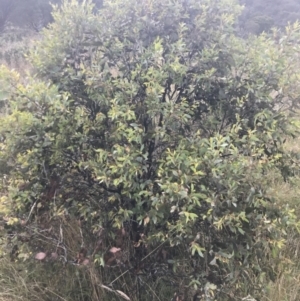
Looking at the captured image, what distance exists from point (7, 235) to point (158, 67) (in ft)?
4.52

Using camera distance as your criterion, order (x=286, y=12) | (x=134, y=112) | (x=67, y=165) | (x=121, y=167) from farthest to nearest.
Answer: (x=286, y=12) < (x=67, y=165) < (x=134, y=112) < (x=121, y=167)

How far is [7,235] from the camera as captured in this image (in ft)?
8.79

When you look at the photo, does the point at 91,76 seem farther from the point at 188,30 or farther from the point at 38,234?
the point at 38,234

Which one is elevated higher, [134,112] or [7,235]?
[134,112]

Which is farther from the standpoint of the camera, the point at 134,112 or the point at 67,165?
the point at 67,165

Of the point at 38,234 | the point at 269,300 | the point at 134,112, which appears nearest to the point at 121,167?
the point at 134,112

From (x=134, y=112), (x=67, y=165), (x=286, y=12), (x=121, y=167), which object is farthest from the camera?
(x=286, y=12)

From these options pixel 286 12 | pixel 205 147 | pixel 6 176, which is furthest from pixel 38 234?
pixel 286 12

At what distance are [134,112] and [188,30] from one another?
69 centimetres

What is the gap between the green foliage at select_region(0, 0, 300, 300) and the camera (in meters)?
2.31


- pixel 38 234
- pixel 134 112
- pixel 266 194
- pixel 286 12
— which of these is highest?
pixel 286 12

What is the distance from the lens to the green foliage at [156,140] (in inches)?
91.1

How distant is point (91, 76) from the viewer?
2.54 meters

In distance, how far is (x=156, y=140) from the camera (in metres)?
2.50
